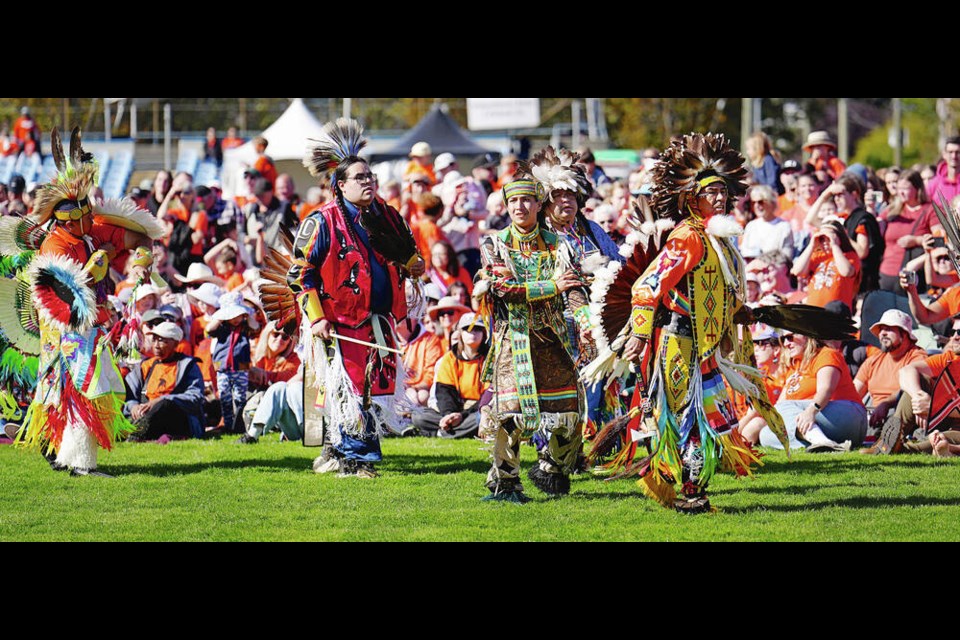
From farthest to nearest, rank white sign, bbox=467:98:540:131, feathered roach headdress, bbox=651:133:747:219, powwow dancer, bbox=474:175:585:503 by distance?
white sign, bbox=467:98:540:131 < powwow dancer, bbox=474:175:585:503 < feathered roach headdress, bbox=651:133:747:219

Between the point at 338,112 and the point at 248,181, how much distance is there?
16.2 m

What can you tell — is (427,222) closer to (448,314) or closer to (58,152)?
(448,314)

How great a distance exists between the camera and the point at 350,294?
802 cm

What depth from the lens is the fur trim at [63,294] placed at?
7891 mm

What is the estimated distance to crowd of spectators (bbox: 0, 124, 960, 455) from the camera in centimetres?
916

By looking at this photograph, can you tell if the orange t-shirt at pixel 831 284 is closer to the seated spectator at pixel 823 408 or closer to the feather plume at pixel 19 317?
the seated spectator at pixel 823 408

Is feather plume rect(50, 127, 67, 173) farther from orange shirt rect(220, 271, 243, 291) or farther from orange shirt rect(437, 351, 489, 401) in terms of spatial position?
orange shirt rect(220, 271, 243, 291)

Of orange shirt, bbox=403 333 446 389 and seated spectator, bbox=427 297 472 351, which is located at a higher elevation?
seated spectator, bbox=427 297 472 351

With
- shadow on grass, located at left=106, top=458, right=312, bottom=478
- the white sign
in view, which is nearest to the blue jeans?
shadow on grass, located at left=106, top=458, right=312, bottom=478

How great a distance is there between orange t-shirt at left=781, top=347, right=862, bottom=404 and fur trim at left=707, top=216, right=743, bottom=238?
2.82m

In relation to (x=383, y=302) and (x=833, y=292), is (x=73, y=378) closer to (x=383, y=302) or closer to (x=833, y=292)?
(x=383, y=302)

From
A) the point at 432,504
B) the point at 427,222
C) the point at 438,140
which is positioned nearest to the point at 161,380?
the point at 427,222

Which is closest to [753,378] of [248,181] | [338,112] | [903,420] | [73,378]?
[903,420]

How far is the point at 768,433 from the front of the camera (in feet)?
30.3
